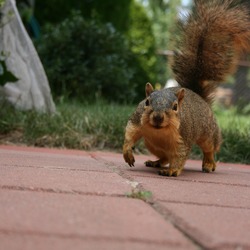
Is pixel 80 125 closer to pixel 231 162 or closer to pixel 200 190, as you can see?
pixel 231 162

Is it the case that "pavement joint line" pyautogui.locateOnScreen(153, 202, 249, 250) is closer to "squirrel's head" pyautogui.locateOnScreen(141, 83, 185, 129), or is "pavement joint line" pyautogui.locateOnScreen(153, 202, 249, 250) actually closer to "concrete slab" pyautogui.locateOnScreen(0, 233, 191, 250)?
"concrete slab" pyautogui.locateOnScreen(0, 233, 191, 250)

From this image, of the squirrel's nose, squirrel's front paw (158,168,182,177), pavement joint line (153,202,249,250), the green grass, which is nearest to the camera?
pavement joint line (153,202,249,250)

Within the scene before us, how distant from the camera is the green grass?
4.44 m

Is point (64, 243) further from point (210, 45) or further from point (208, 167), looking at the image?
point (210, 45)

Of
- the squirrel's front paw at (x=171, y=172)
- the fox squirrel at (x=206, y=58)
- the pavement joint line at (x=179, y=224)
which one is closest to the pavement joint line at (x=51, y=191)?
the pavement joint line at (x=179, y=224)

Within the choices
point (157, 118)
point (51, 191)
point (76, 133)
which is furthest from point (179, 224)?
point (76, 133)

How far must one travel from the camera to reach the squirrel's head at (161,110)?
2607mm

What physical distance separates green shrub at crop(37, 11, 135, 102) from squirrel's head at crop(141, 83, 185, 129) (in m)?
4.21

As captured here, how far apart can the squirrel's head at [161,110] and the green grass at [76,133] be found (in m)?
1.75

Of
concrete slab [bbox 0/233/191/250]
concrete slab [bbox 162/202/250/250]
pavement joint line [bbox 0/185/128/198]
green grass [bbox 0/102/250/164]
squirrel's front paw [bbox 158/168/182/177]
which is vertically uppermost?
concrete slab [bbox 0/233/191/250]

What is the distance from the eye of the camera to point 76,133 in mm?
4484

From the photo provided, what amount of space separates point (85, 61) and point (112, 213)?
596 centimetres

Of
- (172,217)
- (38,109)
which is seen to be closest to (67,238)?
(172,217)

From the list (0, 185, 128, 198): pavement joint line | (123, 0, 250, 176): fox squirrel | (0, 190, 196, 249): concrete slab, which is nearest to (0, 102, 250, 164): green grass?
(123, 0, 250, 176): fox squirrel
